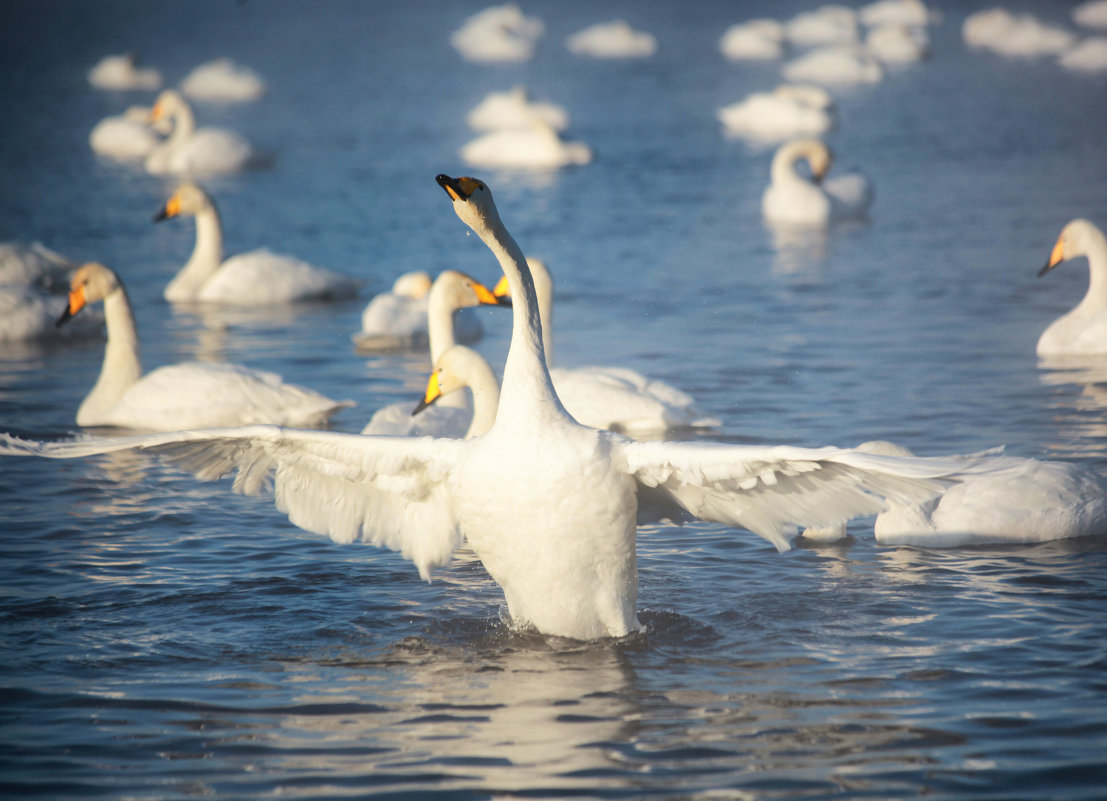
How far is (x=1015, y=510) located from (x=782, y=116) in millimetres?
20302

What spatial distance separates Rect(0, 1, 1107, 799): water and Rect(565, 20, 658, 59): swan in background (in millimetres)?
18145

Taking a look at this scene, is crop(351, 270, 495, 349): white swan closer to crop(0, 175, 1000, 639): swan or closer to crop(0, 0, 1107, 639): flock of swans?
crop(0, 0, 1107, 639): flock of swans

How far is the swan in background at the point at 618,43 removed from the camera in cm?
4016

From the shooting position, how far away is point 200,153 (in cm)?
2422

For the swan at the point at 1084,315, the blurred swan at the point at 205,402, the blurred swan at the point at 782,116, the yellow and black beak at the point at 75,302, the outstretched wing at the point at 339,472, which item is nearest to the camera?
the outstretched wing at the point at 339,472

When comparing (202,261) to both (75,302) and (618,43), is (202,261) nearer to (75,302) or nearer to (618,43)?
(75,302)

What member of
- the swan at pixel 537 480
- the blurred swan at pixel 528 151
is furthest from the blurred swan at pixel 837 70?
the swan at pixel 537 480

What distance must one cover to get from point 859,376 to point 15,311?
7917 millimetres

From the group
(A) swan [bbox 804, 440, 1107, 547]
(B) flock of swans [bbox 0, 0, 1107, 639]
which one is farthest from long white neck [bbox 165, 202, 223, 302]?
(A) swan [bbox 804, 440, 1107, 547]

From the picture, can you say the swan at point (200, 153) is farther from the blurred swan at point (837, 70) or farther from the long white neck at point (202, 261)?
the blurred swan at point (837, 70)

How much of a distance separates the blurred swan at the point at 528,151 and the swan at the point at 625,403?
1460 cm

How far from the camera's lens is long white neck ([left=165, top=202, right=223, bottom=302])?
15.4 m

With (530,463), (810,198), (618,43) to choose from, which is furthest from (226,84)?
(530,463)

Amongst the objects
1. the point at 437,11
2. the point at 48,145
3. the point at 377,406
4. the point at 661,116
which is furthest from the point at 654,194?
the point at 437,11
